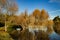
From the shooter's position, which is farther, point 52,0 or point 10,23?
point 52,0

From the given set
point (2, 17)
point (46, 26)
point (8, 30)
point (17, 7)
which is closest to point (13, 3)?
point (17, 7)

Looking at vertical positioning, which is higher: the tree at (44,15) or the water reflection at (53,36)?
the tree at (44,15)

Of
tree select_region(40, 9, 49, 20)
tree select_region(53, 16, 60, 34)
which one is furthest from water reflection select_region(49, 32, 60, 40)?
tree select_region(40, 9, 49, 20)

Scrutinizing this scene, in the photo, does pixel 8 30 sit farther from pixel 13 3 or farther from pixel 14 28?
pixel 13 3

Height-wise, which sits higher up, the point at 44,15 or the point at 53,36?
the point at 44,15

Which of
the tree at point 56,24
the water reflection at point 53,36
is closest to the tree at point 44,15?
the tree at point 56,24

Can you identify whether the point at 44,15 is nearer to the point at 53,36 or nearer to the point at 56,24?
the point at 56,24

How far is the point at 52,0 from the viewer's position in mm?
2814

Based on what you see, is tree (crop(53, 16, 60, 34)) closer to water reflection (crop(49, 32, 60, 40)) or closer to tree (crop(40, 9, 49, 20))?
water reflection (crop(49, 32, 60, 40))

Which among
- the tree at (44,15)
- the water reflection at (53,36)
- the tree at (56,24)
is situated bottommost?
the water reflection at (53,36)

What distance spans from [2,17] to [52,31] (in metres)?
1.07

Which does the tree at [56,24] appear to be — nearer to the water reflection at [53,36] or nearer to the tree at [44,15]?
the water reflection at [53,36]

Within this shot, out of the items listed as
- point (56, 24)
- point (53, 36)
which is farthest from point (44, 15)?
point (53, 36)

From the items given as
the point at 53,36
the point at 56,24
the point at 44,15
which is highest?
the point at 44,15
